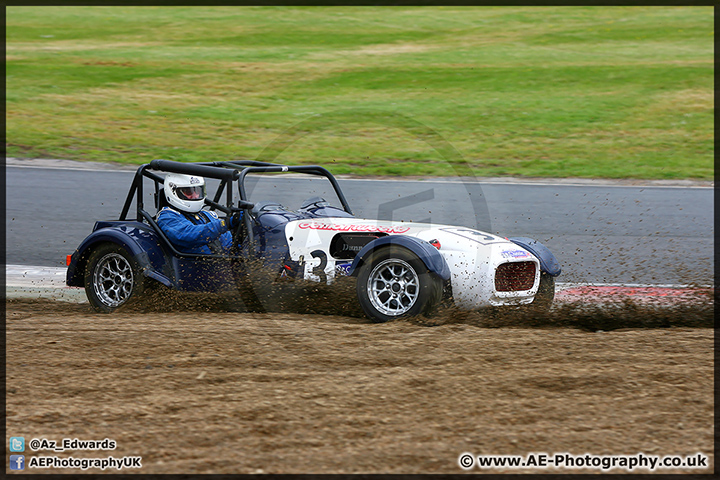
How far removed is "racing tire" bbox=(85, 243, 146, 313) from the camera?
6379 millimetres

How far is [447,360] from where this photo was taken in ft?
15.8

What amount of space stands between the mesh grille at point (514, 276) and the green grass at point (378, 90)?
22.6ft

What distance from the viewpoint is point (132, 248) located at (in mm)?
6297

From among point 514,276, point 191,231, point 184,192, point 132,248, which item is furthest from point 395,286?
point 132,248

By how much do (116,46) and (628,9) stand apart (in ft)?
66.3

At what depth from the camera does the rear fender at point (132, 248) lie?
20.6 feet

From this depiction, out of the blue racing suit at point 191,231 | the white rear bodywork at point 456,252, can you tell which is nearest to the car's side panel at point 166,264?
the blue racing suit at point 191,231

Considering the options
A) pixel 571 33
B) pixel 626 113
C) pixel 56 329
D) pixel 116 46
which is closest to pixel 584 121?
pixel 626 113

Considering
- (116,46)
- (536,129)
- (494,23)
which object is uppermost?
(494,23)

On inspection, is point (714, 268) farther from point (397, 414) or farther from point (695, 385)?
point (397, 414)

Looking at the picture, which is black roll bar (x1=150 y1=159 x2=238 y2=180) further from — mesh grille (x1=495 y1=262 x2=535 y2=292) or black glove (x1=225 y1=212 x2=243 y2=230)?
mesh grille (x1=495 y1=262 x2=535 y2=292)

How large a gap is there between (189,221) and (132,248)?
0.51 m

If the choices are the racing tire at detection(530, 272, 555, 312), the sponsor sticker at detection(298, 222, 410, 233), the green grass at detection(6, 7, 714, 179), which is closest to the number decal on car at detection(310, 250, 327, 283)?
Result: the sponsor sticker at detection(298, 222, 410, 233)

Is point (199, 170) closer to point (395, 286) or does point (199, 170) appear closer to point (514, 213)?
point (395, 286)
